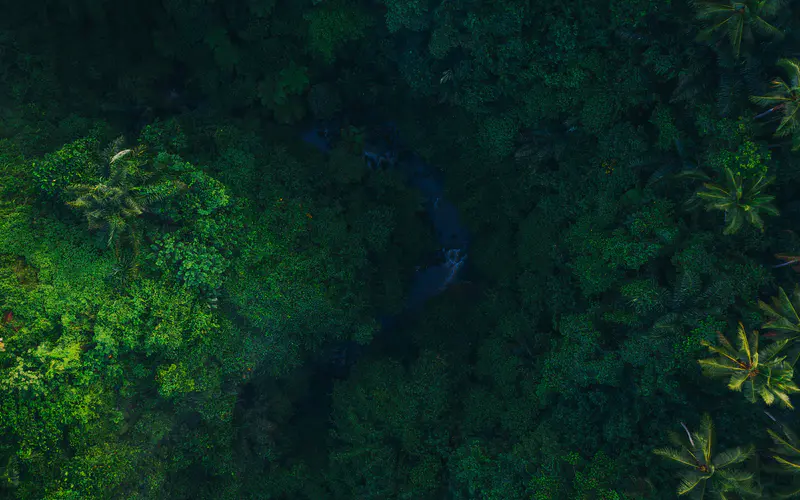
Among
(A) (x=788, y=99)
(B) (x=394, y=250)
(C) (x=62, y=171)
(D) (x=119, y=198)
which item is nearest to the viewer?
(A) (x=788, y=99)

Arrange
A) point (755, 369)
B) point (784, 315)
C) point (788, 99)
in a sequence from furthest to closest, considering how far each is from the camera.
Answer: point (784, 315) → point (755, 369) → point (788, 99)

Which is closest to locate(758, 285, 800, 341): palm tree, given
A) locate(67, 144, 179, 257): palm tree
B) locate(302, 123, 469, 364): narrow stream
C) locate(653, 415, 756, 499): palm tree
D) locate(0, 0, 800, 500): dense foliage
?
locate(0, 0, 800, 500): dense foliage

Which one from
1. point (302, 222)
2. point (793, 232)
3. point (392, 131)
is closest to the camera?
point (793, 232)

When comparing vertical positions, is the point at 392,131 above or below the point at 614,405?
above

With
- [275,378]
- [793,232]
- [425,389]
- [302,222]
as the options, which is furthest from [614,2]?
[275,378]

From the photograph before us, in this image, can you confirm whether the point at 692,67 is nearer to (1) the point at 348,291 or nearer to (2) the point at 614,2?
(2) the point at 614,2

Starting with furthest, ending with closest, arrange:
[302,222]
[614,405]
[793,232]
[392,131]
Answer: [392,131] < [302,222] < [614,405] < [793,232]

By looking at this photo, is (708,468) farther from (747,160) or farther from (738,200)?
(747,160)

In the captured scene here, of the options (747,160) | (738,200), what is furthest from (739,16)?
(738,200)
